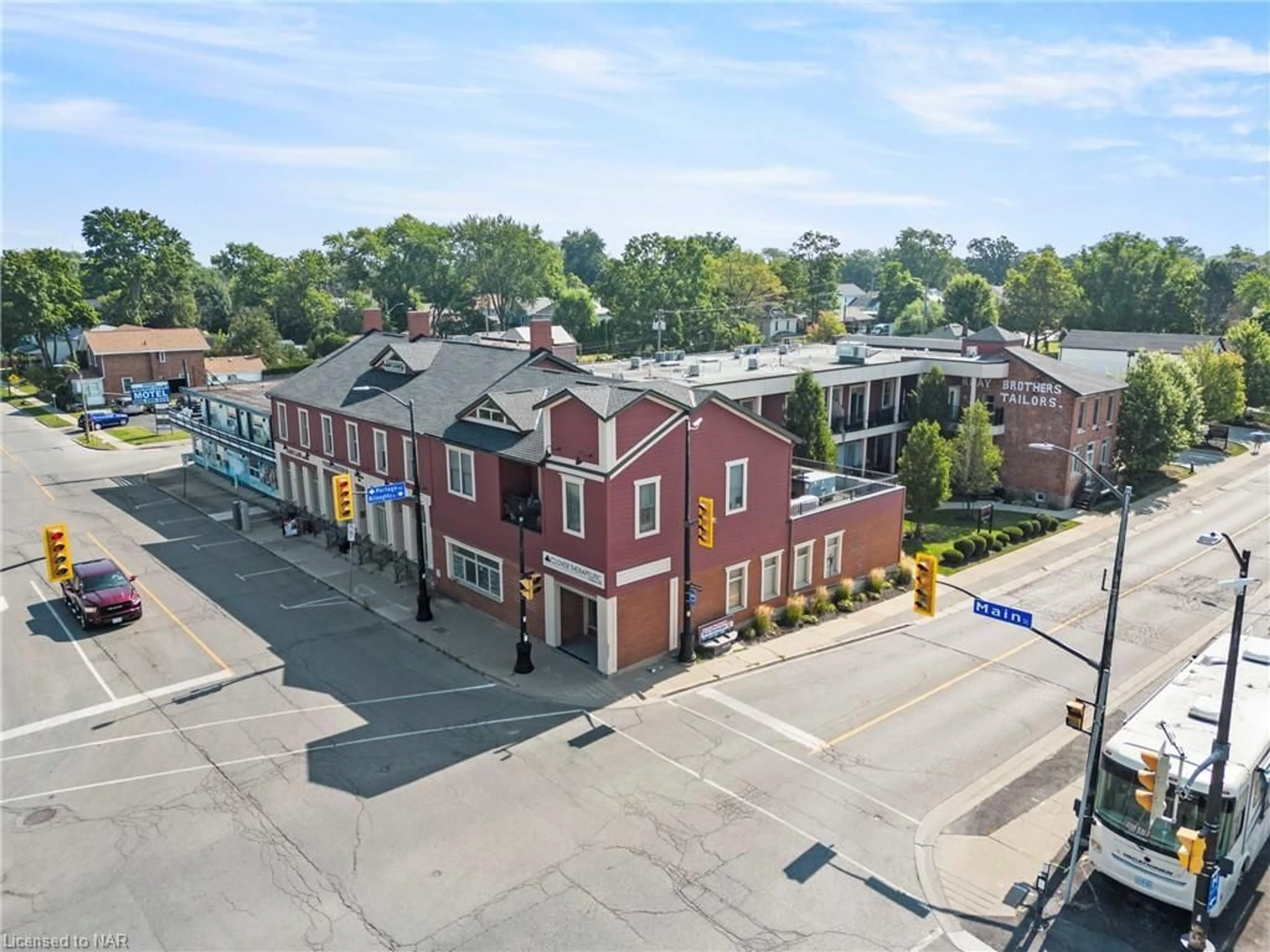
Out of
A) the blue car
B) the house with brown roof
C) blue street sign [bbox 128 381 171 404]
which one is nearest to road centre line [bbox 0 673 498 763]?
blue street sign [bbox 128 381 171 404]

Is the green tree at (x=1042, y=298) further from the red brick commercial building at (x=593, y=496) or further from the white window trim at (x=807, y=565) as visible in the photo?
the white window trim at (x=807, y=565)

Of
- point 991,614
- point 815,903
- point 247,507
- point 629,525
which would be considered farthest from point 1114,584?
point 247,507

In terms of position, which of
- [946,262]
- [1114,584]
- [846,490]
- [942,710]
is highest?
[946,262]

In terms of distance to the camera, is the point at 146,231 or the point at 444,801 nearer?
the point at 444,801

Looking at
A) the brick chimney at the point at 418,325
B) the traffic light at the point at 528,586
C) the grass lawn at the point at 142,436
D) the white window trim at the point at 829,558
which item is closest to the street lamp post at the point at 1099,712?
the traffic light at the point at 528,586

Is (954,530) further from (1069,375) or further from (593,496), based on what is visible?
(593,496)

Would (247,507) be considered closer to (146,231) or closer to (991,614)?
(991,614)
